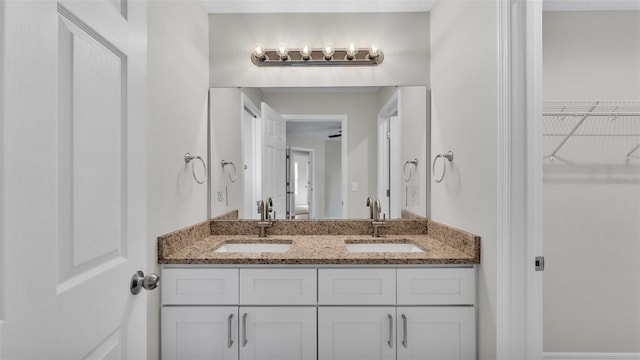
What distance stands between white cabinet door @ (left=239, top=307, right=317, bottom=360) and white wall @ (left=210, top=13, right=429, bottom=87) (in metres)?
1.46

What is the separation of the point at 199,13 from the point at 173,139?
917mm

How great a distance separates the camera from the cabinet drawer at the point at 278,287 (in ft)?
5.23

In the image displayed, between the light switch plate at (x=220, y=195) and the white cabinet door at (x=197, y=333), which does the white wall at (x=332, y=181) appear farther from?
the white cabinet door at (x=197, y=333)

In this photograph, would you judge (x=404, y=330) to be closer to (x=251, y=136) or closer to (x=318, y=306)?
(x=318, y=306)

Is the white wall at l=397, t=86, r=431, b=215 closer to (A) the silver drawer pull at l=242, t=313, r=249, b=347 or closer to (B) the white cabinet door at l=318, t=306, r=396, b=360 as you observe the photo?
(B) the white cabinet door at l=318, t=306, r=396, b=360

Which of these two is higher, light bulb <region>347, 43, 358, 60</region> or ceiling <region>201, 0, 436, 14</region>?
ceiling <region>201, 0, 436, 14</region>

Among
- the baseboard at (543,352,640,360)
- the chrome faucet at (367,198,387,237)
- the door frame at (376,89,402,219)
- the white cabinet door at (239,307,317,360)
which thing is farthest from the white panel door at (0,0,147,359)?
the baseboard at (543,352,640,360)

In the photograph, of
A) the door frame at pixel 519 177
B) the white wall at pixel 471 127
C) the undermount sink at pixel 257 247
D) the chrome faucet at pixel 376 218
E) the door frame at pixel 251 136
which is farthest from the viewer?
the door frame at pixel 251 136

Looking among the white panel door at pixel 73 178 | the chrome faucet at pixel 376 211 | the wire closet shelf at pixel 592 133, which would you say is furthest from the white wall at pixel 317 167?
the wire closet shelf at pixel 592 133

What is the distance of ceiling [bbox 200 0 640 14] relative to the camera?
6.99ft

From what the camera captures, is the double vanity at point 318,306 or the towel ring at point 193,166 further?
the towel ring at point 193,166

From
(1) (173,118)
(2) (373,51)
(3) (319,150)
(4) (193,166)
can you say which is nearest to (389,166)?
(3) (319,150)

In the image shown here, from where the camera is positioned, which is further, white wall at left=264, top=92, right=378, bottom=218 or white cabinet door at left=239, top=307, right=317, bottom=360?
white wall at left=264, top=92, right=378, bottom=218

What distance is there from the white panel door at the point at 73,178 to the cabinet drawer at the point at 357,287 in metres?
0.82
